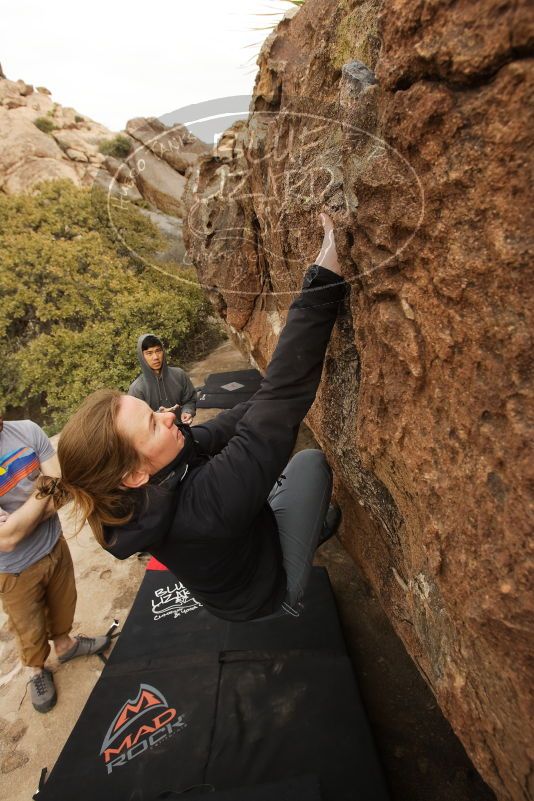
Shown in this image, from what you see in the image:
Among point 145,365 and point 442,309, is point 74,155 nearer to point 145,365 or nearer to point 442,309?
point 145,365

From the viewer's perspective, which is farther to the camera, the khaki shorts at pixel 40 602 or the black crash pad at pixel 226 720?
the khaki shorts at pixel 40 602

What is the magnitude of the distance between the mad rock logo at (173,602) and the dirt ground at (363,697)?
0.62 metres

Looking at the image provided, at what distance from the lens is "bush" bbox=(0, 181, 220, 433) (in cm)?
879

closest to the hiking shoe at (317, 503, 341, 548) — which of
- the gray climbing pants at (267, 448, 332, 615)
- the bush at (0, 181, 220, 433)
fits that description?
the gray climbing pants at (267, 448, 332, 615)

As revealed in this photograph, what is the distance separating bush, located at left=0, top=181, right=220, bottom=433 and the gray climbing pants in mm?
7121

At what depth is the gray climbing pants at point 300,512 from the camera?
2213 mm

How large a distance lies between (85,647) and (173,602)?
79 centimetres

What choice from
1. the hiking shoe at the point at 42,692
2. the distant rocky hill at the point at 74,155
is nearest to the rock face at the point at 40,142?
the distant rocky hill at the point at 74,155

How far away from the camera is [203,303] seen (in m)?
10.6

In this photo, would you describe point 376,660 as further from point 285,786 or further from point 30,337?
point 30,337

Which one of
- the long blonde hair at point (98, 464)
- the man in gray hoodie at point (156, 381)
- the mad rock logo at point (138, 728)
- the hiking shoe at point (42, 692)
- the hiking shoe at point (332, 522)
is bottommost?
the hiking shoe at point (42, 692)

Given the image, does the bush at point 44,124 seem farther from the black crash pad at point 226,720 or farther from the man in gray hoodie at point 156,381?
the black crash pad at point 226,720

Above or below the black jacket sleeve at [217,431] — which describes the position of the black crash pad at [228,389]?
below

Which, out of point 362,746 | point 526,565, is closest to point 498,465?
point 526,565
